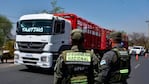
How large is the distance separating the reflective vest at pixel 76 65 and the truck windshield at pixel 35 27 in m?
12.6

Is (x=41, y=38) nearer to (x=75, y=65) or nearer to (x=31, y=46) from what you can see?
(x=31, y=46)

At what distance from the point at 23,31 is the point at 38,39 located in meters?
1.02

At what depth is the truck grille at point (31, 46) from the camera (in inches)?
691

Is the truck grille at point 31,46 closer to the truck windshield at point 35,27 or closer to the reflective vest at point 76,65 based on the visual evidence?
the truck windshield at point 35,27

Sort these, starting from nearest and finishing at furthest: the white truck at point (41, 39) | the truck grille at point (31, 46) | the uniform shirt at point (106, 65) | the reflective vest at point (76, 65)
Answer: the reflective vest at point (76, 65)
the uniform shirt at point (106, 65)
the white truck at point (41, 39)
the truck grille at point (31, 46)

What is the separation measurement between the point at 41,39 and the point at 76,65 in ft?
42.0

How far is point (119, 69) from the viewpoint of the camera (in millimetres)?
5695

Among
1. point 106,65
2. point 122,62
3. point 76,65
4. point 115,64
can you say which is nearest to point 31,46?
point 122,62

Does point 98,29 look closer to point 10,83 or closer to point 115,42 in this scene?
point 10,83

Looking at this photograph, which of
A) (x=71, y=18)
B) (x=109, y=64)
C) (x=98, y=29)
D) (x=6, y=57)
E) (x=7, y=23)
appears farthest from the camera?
(x=7, y=23)

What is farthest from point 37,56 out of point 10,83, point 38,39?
point 10,83

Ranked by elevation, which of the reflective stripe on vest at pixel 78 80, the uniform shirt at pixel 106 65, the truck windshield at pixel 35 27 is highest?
the truck windshield at pixel 35 27

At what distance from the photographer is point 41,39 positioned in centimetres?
1741

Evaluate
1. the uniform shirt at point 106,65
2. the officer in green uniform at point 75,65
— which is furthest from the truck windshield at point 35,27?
the officer in green uniform at point 75,65
